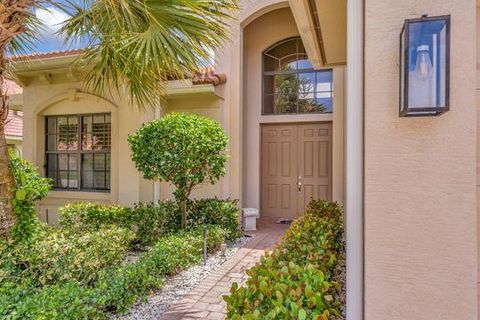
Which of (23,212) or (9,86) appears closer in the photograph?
(23,212)

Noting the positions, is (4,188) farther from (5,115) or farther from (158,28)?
(158,28)

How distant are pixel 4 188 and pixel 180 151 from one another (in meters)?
2.86

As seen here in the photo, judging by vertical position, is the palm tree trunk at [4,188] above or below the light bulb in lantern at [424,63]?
below

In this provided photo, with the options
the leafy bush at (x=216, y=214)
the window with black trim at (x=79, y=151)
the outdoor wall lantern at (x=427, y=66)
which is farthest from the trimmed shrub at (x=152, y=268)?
the window with black trim at (x=79, y=151)

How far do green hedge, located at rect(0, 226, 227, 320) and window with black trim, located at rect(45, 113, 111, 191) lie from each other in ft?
14.1

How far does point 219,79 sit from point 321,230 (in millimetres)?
5642

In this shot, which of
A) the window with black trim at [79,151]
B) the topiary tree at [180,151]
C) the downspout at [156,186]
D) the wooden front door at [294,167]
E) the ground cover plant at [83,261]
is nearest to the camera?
the ground cover plant at [83,261]

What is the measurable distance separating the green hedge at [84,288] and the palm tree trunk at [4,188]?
0.28 metres

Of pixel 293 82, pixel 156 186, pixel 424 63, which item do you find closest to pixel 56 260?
pixel 156 186

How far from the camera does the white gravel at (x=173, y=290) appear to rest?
163 inches

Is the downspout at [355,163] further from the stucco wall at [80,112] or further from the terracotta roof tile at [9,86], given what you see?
the stucco wall at [80,112]

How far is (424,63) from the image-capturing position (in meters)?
1.71

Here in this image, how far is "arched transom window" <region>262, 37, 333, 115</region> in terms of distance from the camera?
9344 millimetres

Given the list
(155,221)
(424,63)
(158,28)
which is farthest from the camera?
(155,221)
